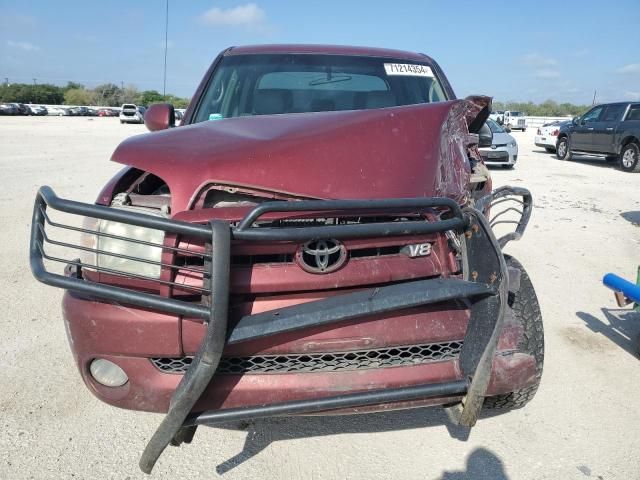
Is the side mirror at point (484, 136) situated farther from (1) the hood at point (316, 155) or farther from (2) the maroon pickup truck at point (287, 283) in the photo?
(2) the maroon pickup truck at point (287, 283)

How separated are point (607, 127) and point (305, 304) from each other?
16.5 m

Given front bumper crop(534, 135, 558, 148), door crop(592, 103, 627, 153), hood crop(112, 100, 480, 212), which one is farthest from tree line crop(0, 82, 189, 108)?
hood crop(112, 100, 480, 212)

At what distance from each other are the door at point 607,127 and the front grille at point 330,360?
15.8 metres

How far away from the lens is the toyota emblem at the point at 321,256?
1.78m

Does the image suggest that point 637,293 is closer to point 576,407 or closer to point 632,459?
point 576,407

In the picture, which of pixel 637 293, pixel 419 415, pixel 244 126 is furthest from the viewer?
pixel 637 293

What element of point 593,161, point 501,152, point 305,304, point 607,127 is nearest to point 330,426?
point 305,304

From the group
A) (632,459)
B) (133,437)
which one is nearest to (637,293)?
(632,459)

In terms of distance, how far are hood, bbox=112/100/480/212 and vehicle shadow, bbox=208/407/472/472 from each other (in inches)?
46.4

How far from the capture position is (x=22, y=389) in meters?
2.70

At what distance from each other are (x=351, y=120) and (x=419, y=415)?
61.7 inches

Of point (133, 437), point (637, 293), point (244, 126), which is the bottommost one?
point (133, 437)

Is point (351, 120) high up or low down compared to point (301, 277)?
up

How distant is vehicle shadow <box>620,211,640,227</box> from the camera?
24.6 ft
